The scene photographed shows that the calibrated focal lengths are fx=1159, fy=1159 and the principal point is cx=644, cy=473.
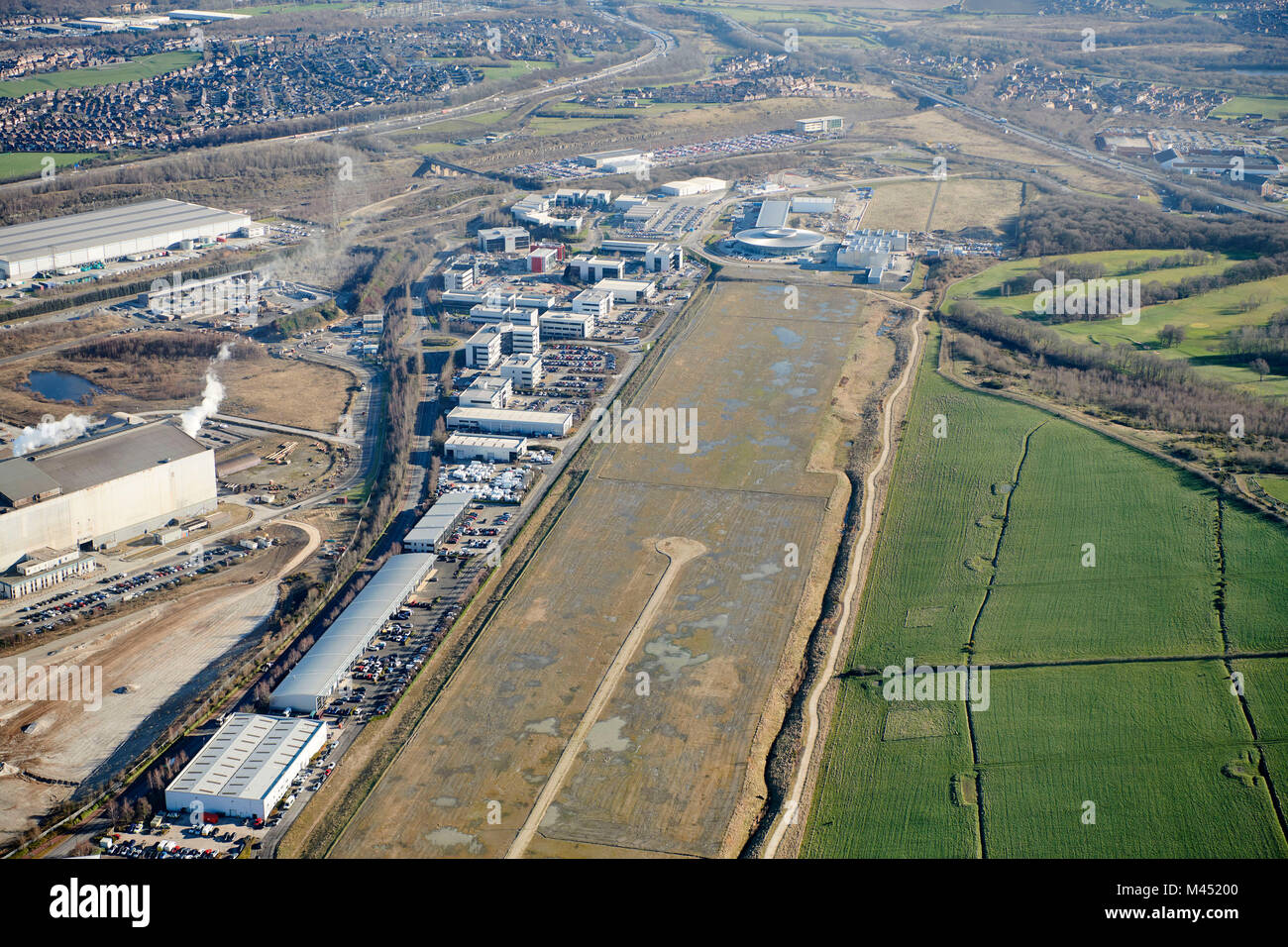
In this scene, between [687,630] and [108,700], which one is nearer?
[108,700]

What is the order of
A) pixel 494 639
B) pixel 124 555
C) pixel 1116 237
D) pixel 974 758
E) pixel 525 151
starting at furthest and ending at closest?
1. pixel 525 151
2. pixel 1116 237
3. pixel 124 555
4. pixel 494 639
5. pixel 974 758

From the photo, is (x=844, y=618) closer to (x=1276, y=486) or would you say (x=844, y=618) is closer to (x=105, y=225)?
(x=1276, y=486)

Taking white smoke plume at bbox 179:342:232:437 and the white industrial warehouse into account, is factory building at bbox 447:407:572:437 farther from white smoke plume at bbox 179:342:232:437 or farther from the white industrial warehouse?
the white industrial warehouse

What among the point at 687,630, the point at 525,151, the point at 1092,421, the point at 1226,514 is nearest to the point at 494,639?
the point at 687,630

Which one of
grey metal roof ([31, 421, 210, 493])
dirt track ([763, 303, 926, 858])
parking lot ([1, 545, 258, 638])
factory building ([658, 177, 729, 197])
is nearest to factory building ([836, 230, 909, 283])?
dirt track ([763, 303, 926, 858])

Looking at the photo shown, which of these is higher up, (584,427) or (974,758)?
(584,427)

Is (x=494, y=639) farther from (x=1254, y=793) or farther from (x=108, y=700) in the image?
(x=1254, y=793)

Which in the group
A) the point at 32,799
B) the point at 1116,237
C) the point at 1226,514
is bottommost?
the point at 32,799

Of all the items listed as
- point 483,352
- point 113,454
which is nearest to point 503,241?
point 483,352
